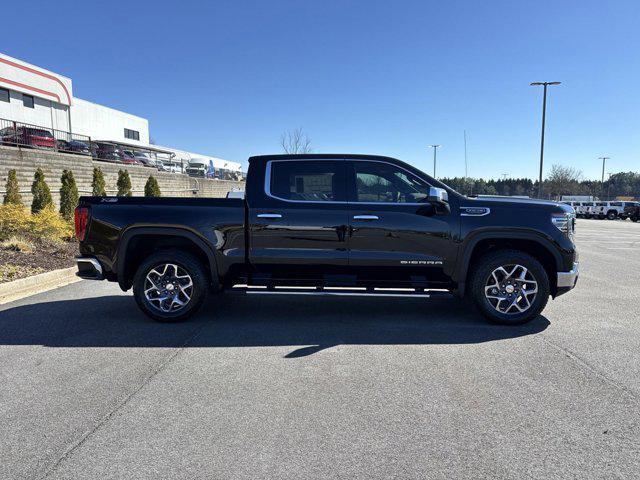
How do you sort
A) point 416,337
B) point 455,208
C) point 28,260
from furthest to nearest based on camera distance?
point 28,260 < point 455,208 < point 416,337

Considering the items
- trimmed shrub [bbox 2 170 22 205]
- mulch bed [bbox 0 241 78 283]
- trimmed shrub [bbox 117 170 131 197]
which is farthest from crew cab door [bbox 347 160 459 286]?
trimmed shrub [bbox 117 170 131 197]

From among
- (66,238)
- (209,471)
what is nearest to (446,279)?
(209,471)

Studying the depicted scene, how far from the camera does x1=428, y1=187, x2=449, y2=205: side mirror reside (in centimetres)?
488

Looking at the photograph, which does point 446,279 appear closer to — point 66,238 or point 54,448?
point 54,448

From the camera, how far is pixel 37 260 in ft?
28.3

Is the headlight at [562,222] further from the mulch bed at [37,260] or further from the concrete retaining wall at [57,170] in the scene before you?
the concrete retaining wall at [57,170]

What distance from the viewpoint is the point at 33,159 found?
17.6 meters

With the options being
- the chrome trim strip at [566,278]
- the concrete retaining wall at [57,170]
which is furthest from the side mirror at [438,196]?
the concrete retaining wall at [57,170]

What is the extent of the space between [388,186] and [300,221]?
1.15m

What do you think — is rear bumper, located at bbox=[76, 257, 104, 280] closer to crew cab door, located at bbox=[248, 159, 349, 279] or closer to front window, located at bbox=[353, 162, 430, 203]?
crew cab door, located at bbox=[248, 159, 349, 279]

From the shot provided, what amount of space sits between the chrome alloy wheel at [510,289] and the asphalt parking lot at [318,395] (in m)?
0.30

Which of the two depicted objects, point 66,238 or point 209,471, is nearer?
point 209,471

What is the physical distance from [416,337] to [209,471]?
2.93m

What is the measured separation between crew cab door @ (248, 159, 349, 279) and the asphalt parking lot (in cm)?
73
